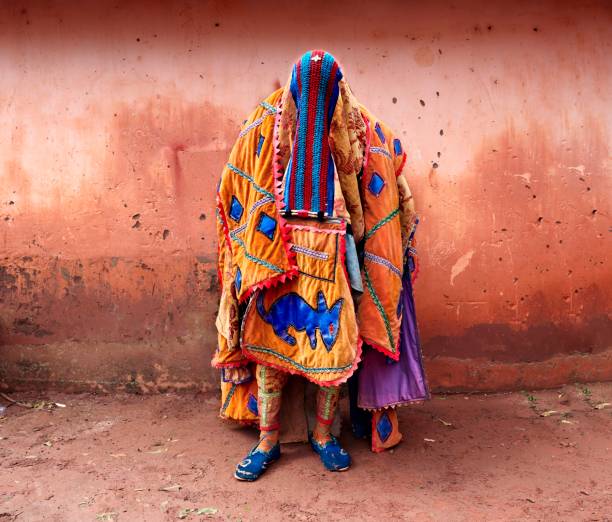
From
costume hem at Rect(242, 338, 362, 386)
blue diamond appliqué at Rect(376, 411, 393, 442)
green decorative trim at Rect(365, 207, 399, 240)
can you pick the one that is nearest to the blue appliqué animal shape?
costume hem at Rect(242, 338, 362, 386)

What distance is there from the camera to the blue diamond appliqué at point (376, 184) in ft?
8.79

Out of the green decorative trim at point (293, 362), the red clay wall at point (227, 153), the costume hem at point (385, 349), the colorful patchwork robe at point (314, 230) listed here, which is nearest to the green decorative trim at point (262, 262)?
the colorful patchwork robe at point (314, 230)

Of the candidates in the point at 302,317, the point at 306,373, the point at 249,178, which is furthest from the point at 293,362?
the point at 249,178

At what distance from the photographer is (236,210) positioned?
276cm

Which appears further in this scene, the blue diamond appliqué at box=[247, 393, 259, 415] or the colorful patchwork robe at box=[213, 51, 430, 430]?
the blue diamond appliqué at box=[247, 393, 259, 415]

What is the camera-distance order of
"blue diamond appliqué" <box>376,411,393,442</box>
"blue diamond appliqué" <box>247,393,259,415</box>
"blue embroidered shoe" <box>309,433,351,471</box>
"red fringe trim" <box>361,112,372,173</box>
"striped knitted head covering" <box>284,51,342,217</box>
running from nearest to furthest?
"striped knitted head covering" <box>284,51,342,217</box> → "red fringe trim" <box>361,112,372,173</box> → "blue embroidered shoe" <box>309,433,351,471</box> → "blue diamond appliqué" <box>376,411,393,442</box> → "blue diamond appliqué" <box>247,393,259,415</box>

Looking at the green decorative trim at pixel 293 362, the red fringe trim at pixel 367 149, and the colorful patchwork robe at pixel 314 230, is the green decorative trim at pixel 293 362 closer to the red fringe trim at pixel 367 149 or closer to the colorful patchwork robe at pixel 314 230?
the colorful patchwork robe at pixel 314 230

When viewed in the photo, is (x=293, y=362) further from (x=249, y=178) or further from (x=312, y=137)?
(x=312, y=137)

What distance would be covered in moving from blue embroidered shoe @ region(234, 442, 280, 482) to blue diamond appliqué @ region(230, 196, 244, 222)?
1.08m

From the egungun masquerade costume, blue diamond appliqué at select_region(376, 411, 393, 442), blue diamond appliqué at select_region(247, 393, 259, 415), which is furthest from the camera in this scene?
blue diamond appliqué at select_region(247, 393, 259, 415)

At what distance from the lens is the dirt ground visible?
2.48 m

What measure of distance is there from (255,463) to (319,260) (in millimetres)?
992

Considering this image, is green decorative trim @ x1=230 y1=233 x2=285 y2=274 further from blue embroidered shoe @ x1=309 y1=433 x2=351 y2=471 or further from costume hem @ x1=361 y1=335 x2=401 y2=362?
blue embroidered shoe @ x1=309 y1=433 x2=351 y2=471

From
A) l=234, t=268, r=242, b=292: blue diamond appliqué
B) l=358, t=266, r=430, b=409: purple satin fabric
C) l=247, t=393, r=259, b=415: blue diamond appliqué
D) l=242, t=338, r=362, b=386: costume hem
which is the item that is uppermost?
l=234, t=268, r=242, b=292: blue diamond appliqué
